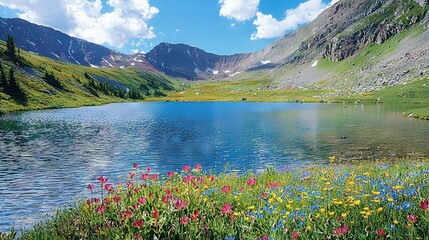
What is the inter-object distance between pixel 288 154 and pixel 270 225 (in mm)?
29927

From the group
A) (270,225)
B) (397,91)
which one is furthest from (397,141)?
(397,91)

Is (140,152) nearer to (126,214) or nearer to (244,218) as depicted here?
(126,214)

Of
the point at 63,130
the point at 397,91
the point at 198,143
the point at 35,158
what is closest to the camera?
the point at 35,158

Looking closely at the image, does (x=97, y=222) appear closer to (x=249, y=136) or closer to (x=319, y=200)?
(x=319, y=200)

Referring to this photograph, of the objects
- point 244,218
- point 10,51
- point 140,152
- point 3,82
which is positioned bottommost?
point 140,152

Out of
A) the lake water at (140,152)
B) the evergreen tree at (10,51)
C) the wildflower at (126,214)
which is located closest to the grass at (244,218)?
the wildflower at (126,214)

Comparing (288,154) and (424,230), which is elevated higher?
(424,230)

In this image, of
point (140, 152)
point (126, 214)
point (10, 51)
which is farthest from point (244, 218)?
point (10, 51)

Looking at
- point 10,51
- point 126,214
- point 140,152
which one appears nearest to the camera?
point 126,214

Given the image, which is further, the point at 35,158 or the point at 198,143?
the point at 198,143

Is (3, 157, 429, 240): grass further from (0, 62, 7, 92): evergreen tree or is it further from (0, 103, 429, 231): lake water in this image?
(0, 62, 7, 92): evergreen tree

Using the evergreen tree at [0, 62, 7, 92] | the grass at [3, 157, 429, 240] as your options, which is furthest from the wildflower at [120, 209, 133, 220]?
the evergreen tree at [0, 62, 7, 92]

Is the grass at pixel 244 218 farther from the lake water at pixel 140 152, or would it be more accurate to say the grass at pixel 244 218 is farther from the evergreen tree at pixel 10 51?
the evergreen tree at pixel 10 51

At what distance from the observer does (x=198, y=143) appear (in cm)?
4531
